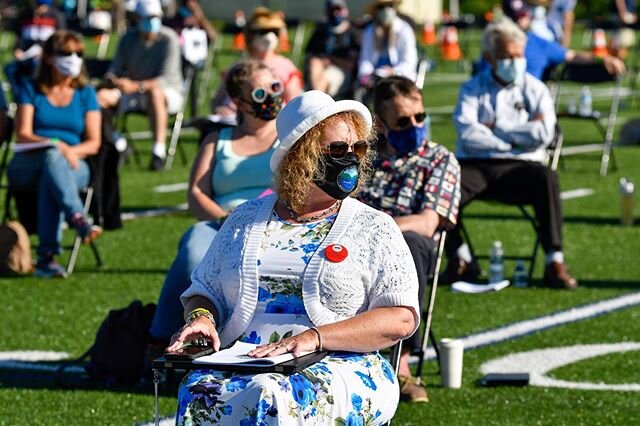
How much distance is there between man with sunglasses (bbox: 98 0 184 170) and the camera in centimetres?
1617

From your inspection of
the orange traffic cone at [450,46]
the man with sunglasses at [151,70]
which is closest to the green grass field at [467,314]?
the man with sunglasses at [151,70]

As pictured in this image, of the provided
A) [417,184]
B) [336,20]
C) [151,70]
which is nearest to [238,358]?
[417,184]

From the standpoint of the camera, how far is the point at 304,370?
5066 mm

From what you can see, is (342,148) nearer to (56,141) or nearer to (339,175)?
(339,175)

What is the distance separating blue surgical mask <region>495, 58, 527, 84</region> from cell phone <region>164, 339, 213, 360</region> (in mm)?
5937

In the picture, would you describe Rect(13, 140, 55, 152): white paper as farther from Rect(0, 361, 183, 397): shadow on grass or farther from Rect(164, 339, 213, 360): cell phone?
Rect(164, 339, 213, 360): cell phone

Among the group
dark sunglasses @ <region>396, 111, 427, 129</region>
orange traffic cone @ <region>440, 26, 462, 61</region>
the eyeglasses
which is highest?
the eyeglasses

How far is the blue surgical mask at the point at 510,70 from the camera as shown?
10.8 meters

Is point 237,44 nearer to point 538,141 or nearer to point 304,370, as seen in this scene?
point 538,141

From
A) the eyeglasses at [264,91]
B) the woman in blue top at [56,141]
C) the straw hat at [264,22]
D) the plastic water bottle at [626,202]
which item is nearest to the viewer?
the eyeglasses at [264,91]

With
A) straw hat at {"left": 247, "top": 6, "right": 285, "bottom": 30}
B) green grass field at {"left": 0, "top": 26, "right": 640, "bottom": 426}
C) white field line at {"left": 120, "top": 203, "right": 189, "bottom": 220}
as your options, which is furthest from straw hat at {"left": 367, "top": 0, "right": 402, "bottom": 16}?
white field line at {"left": 120, "top": 203, "right": 189, "bottom": 220}

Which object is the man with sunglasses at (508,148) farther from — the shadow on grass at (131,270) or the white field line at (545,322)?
the shadow on grass at (131,270)

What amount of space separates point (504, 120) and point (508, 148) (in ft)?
0.66

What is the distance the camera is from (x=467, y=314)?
9531mm
